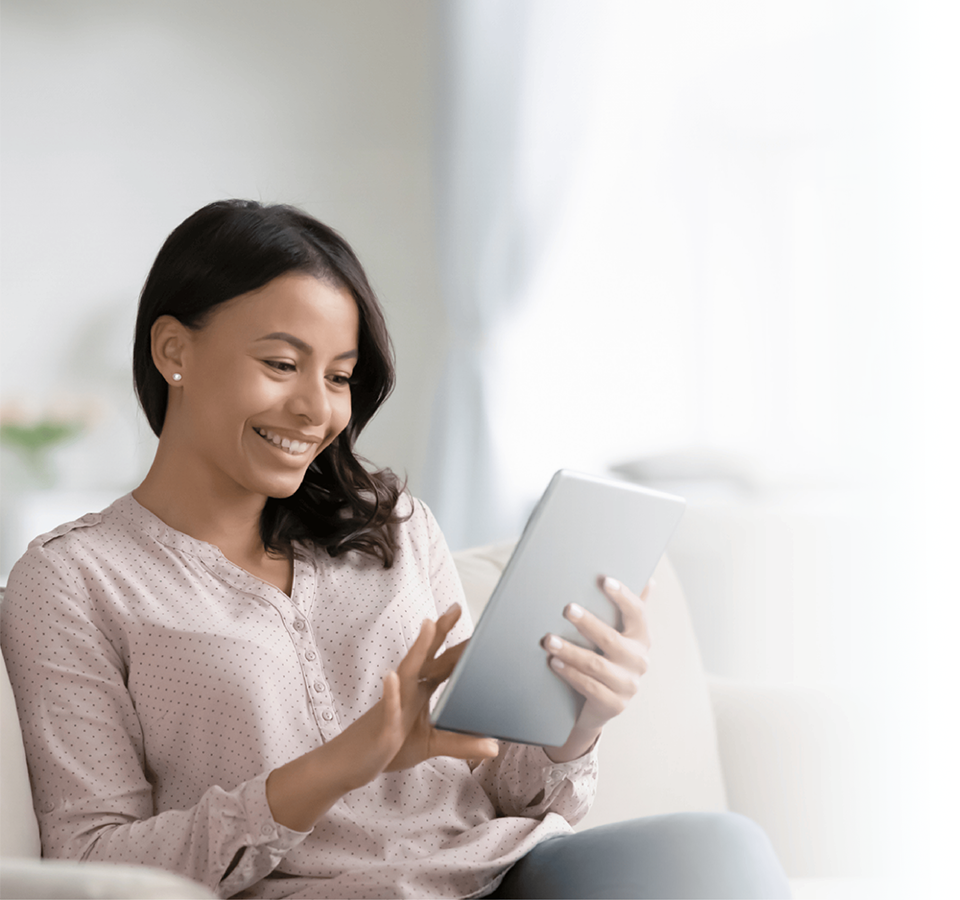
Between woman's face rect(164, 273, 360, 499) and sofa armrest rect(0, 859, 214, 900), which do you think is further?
woman's face rect(164, 273, 360, 499)

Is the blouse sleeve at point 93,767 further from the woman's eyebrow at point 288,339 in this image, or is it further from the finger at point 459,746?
the woman's eyebrow at point 288,339

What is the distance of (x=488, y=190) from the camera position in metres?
2.92

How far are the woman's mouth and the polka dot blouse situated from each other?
134mm

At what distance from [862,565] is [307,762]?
6.68 feet

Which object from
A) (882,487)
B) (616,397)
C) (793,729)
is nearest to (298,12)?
(616,397)

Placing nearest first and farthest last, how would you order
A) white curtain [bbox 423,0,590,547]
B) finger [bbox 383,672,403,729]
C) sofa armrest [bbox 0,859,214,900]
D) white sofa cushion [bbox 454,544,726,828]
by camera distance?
sofa armrest [bbox 0,859,214,900]
finger [bbox 383,672,403,729]
white sofa cushion [bbox 454,544,726,828]
white curtain [bbox 423,0,590,547]

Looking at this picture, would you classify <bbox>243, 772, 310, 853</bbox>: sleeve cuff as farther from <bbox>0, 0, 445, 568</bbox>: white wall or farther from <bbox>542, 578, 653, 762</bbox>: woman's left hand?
<bbox>0, 0, 445, 568</bbox>: white wall

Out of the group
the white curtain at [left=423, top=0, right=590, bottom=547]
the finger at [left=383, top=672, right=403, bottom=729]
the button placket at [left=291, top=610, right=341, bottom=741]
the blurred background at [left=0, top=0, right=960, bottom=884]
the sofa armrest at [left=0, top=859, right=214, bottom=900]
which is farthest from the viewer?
the white curtain at [left=423, top=0, right=590, bottom=547]

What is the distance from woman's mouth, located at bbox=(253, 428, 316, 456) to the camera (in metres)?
1.06

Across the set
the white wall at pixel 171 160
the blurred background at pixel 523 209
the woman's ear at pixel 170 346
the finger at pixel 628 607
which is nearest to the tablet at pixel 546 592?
the finger at pixel 628 607

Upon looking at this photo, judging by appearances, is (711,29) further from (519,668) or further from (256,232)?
(519,668)

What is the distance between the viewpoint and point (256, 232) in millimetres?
1076

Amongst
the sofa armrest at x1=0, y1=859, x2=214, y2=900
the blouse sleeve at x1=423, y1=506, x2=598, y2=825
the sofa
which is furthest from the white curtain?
the sofa armrest at x1=0, y1=859, x2=214, y2=900

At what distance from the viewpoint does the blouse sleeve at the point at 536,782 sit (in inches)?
40.9
